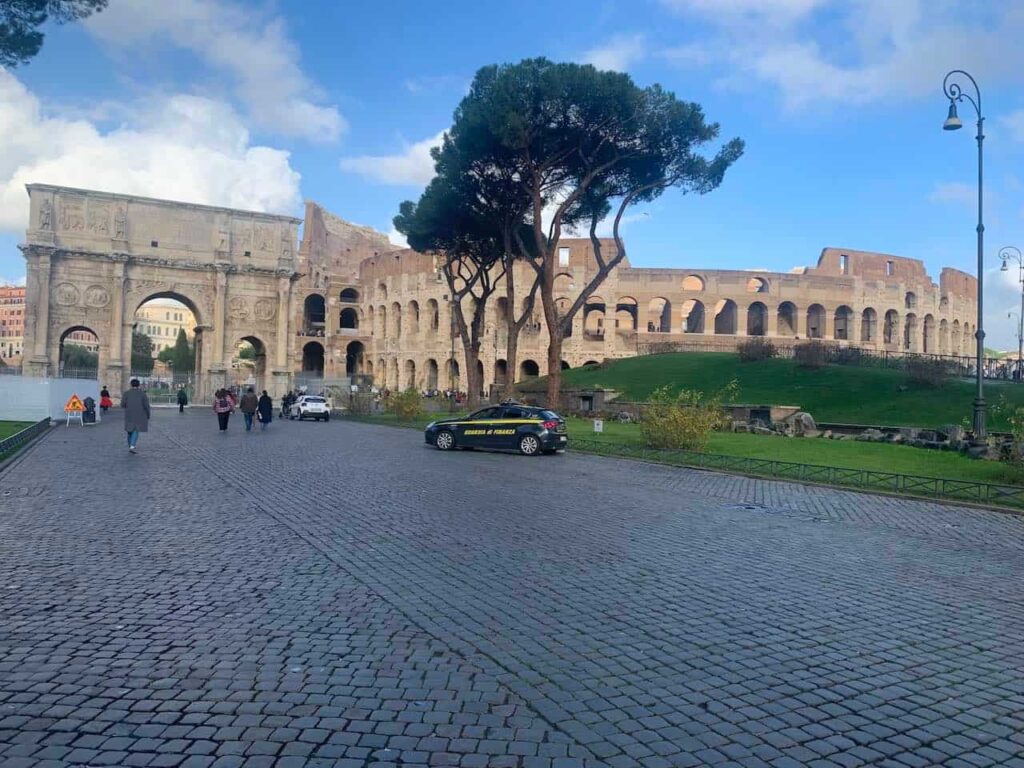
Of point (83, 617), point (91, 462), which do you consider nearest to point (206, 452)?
point (91, 462)

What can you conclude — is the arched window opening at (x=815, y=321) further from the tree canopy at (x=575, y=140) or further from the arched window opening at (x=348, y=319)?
the arched window opening at (x=348, y=319)

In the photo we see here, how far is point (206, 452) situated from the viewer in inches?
579

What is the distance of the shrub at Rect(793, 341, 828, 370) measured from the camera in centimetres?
2802

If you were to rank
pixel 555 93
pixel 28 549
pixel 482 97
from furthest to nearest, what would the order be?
1. pixel 482 97
2. pixel 555 93
3. pixel 28 549

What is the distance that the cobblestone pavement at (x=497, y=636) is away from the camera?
9.46ft

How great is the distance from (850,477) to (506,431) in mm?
7319

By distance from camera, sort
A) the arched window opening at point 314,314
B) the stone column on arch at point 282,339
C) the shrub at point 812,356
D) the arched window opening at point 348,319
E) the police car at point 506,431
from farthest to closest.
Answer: the arched window opening at point 348,319 < the arched window opening at point 314,314 < the stone column on arch at point 282,339 < the shrub at point 812,356 < the police car at point 506,431

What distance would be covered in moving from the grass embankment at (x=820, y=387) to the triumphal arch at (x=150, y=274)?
19720 mm

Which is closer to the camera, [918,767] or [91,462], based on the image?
[918,767]

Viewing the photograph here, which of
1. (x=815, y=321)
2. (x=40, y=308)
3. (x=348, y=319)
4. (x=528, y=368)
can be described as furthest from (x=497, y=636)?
(x=348, y=319)

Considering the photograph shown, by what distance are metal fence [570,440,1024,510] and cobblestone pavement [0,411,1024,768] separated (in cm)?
195

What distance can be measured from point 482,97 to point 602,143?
159 inches

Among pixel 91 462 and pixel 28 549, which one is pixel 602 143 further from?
pixel 28 549

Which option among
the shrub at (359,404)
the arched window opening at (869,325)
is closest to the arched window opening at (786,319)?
the arched window opening at (869,325)
